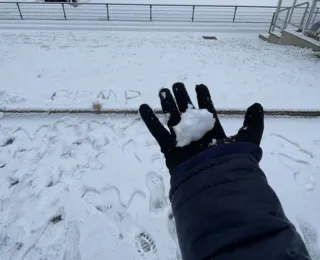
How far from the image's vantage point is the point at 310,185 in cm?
303

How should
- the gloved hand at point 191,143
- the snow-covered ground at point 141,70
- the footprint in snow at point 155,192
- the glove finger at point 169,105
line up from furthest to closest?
the snow-covered ground at point 141,70, the footprint in snow at point 155,192, the glove finger at point 169,105, the gloved hand at point 191,143

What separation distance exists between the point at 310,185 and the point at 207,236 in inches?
104

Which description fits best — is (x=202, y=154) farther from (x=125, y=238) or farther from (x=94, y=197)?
(x=94, y=197)

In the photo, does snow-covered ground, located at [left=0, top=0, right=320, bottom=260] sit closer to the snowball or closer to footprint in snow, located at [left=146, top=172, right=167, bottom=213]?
footprint in snow, located at [left=146, top=172, right=167, bottom=213]

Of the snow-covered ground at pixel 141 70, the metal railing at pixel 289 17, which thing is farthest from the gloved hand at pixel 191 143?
the metal railing at pixel 289 17

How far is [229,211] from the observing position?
1099mm

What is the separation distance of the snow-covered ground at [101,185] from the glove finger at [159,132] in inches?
50.9

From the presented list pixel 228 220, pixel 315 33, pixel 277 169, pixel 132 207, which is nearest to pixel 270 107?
pixel 277 169

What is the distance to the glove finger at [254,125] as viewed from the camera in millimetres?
1617

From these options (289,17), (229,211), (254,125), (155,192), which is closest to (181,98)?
(254,125)

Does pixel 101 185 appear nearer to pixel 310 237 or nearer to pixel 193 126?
pixel 193 126

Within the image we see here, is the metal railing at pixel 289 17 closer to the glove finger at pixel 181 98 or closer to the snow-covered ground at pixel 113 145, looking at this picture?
the snow-covered ground at pixel 113 145

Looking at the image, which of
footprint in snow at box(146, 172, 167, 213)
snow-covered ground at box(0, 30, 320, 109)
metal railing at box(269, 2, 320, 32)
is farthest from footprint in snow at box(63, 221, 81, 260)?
metal railing at box(269, 2, 320, 32)

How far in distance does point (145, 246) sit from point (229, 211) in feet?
5.31
